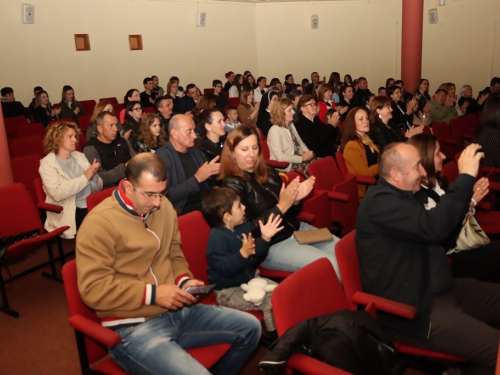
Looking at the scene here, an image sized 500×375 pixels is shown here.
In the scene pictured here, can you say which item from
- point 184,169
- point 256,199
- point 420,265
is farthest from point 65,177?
point 420,265

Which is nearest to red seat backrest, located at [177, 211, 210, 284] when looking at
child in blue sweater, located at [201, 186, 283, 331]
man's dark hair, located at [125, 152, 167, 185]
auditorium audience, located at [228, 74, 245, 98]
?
child in blue sweater, located at [201, 186, 283, 331]

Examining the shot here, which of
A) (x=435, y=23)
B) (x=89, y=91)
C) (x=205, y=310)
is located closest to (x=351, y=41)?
(x=435, y=23)

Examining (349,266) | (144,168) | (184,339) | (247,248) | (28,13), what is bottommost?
(184,339)

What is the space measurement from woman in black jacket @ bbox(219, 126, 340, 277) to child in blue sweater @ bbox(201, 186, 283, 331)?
237mm

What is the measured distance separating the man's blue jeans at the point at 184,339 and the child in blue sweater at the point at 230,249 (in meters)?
0.18

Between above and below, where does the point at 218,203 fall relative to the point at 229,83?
below

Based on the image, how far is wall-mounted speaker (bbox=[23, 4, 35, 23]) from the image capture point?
9841mm

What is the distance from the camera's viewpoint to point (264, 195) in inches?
126

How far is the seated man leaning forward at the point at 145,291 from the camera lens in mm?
2168

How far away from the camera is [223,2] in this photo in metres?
13.8

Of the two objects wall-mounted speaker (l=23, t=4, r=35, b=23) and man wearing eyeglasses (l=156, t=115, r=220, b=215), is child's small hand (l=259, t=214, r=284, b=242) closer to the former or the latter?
man wearing eyeglasses (l=156, t=115, r=220, b=215)

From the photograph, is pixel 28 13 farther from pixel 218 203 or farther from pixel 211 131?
pixel 218 203

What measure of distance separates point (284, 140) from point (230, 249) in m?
2.63

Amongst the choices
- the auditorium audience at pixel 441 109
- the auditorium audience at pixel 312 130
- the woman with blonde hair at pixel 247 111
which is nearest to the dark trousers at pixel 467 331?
the auditorium audience at pixel 312 130
